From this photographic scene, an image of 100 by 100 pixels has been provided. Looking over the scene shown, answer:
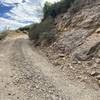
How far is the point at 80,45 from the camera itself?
16109mm

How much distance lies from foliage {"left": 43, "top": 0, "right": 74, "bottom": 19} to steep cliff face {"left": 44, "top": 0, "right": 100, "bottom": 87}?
208 cm

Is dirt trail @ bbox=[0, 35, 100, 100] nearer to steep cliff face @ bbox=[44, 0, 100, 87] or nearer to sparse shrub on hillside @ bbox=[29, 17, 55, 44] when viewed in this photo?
steep cliff face @ bbox=[44, 0, 100, 87]

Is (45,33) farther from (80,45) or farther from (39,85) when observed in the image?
(39,85)

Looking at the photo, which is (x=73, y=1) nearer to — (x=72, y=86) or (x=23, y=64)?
(x=23, y=64)

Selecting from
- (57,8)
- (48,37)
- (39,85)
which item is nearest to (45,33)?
(48,37)

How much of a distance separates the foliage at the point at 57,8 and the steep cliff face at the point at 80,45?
208 centimetres

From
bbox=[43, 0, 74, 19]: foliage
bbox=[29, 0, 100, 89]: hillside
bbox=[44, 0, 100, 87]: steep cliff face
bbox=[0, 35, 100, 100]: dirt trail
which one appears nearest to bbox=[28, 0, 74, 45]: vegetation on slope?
bbox=[43, 0, 74, 19]: foliage

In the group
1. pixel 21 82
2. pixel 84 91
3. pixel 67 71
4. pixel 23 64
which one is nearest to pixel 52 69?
pixel 67 71

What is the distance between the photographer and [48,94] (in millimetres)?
9312

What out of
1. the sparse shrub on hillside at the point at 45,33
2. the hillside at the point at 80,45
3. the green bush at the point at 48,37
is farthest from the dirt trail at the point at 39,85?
the sparse shrub on hillside at the point at 45,33

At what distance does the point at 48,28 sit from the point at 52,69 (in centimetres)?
1150

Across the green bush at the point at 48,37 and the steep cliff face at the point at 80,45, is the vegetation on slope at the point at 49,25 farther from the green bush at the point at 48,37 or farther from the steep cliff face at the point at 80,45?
the steep cliff face at the point at 80,45

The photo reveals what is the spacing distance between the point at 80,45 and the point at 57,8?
39.8ft

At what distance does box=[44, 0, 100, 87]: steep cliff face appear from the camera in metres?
12.7
